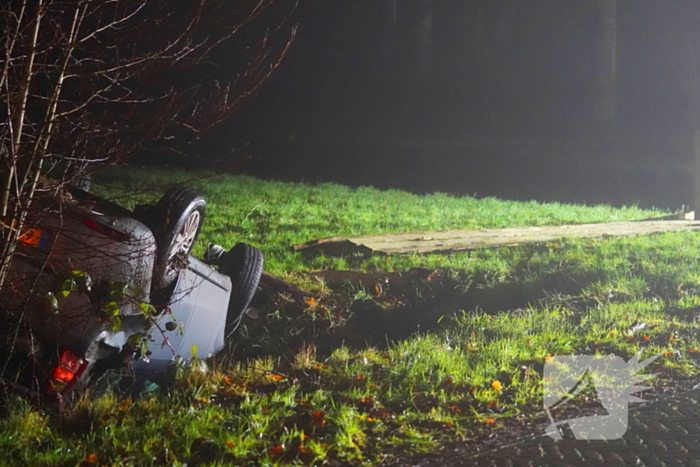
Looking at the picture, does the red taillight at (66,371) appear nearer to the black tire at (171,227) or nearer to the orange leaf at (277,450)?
the black tire at (171,227)

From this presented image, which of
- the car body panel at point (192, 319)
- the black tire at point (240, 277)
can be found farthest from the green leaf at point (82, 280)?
the black tire at point (240, 277)

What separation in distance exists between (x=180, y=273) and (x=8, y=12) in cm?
178

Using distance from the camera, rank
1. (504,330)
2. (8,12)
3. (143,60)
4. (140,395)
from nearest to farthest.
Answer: (8,12) < (143,60) < (140,395) < (504,330)

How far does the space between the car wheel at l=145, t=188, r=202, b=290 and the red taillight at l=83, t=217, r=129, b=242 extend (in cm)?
34

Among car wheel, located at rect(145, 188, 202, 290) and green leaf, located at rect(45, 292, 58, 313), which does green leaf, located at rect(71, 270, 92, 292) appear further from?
car wheel, located at rect(145, 188, 202, 290)

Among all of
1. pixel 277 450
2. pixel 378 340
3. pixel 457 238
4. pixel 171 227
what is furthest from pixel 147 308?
pixel 457 238

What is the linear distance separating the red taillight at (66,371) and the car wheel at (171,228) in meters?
0.65

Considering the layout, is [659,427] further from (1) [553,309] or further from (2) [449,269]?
(2) [449,269]

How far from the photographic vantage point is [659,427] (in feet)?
13.8

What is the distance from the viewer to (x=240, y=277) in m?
5.31

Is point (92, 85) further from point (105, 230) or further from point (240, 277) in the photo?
point (240, 277)

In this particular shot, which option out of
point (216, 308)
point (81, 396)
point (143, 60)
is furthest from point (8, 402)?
point (143, 60)

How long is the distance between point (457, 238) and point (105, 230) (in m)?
5.28

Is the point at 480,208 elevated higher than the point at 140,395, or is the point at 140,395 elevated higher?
the point at 480,208
